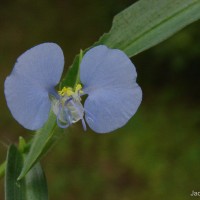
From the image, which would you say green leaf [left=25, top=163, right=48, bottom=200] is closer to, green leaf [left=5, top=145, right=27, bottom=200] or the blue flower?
green leaf [left=5, top=145, right=27, bottom=200]

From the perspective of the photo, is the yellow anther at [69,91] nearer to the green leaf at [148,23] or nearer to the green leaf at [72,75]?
the green leaf at [72,75]

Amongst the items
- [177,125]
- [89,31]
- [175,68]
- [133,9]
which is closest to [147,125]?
[177,125]

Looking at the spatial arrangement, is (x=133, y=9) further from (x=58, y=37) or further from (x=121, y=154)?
(x=58, y=37)

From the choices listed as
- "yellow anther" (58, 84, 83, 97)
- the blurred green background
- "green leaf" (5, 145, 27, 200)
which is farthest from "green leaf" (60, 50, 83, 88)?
the blurred green background

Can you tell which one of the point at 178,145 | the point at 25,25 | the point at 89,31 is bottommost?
the point at 178,145

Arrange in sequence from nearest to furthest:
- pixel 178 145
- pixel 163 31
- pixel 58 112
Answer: pixel 58 112, pixel 163 31, pixel 178 145

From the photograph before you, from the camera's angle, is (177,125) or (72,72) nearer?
(72,72)

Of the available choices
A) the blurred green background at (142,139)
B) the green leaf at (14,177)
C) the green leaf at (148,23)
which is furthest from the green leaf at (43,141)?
the blurred green background at (142,139)

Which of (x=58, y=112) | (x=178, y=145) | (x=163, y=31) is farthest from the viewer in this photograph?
(x=178, y=145)
